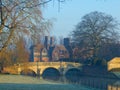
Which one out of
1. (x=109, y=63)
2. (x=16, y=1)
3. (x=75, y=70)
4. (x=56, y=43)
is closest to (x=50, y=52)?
(x=56, y=43)

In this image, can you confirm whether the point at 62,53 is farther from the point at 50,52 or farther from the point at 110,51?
the point at 110,51

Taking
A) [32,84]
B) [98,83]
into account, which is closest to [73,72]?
[98,83]

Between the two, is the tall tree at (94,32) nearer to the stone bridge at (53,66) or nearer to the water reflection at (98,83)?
the stone bridge at (53,66)

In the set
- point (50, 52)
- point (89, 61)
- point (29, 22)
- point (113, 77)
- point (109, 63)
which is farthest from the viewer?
point (50, 52)

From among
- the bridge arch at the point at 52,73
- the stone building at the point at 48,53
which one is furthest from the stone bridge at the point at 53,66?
the stone building at the point at 48,53

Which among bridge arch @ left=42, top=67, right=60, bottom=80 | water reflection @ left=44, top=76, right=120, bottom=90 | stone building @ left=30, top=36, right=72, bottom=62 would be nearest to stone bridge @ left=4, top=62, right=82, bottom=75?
bridge arch @ left=42, top=67, right=60, bottom=80

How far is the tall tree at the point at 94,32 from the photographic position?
223 feet

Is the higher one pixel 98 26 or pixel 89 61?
pixel 98 26

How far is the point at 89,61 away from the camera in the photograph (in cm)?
6744

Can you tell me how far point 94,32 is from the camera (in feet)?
228

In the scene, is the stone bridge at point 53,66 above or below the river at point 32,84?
above

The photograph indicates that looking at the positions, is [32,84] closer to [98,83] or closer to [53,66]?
[98,83]

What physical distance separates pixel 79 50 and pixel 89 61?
3.27 meters

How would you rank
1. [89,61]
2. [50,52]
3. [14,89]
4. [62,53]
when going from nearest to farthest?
[14,89]
[89,61]
[62,53]
[50,52]
